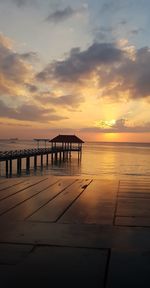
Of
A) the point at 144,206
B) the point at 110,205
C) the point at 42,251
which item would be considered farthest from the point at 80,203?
the point at 42,251

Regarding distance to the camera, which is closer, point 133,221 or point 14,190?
point 133,221

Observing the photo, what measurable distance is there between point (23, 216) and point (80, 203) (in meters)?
1.91

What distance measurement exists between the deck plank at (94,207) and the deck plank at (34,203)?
74cm

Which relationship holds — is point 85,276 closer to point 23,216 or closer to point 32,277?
point 32,277

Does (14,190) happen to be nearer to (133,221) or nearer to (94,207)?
(94,207)

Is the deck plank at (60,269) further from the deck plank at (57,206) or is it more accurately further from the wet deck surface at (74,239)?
the deck plank at (57,206)

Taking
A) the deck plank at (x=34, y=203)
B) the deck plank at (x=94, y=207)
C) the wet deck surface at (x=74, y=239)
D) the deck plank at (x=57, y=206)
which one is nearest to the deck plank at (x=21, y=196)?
the wet deck surface at (x=74, y=239)

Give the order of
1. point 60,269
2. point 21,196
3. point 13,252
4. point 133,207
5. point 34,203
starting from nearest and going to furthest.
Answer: point 60,269
point 13,252
point 133,207
point 34,203
point 21,196

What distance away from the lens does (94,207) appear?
25.6ft

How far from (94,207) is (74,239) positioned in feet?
8.77

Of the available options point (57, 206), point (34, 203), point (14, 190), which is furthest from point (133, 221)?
point (14, 190)

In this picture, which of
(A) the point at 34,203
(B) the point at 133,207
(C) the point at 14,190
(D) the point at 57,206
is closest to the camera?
(D) the point at 57,206

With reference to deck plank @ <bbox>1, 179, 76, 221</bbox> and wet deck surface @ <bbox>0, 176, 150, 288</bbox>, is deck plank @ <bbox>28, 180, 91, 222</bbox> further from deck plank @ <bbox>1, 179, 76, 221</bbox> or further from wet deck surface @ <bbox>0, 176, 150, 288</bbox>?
deck plank @ <bbox>1, 179, 76, 221</bbox>

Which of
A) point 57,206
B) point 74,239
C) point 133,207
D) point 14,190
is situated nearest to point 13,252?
point 74,239
